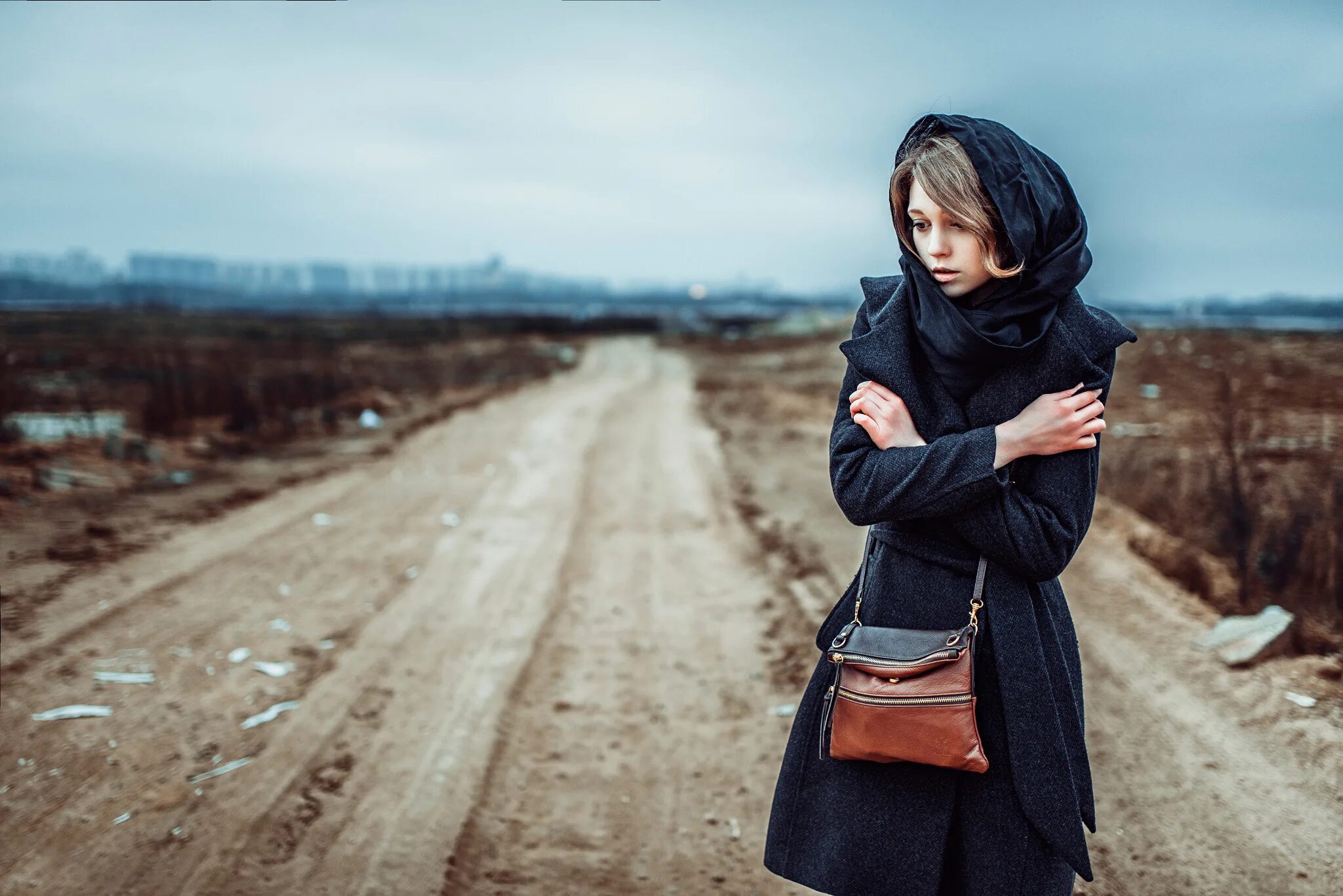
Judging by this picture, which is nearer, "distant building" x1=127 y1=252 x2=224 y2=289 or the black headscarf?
the black headscarf

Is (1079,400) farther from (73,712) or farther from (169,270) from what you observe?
(169,270)

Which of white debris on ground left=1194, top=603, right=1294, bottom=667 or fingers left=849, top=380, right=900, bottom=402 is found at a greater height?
fingers left=849, top=380, right=900, bottom=402

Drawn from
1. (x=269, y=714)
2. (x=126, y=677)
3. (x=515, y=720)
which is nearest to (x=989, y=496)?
(x=515, y=720)

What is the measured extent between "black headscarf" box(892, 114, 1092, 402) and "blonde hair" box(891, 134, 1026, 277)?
2 cm

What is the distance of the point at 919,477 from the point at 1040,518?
24cm

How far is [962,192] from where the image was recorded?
1609mm

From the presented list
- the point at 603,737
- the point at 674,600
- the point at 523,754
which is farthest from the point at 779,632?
the point at 523,754

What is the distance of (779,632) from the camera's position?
564cm

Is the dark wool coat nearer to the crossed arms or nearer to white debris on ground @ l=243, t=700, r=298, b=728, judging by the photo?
the crossed arms

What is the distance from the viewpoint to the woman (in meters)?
1.63

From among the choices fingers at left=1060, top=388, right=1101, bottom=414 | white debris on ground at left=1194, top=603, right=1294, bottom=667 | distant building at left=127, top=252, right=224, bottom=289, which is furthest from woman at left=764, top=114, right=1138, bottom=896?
distant building at left=127, top=252, right=224, bottom=289

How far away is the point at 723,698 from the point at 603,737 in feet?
2.50

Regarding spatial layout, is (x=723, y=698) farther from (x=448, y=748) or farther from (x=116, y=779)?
(x=116, y=779)

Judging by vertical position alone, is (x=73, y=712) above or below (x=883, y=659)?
below
